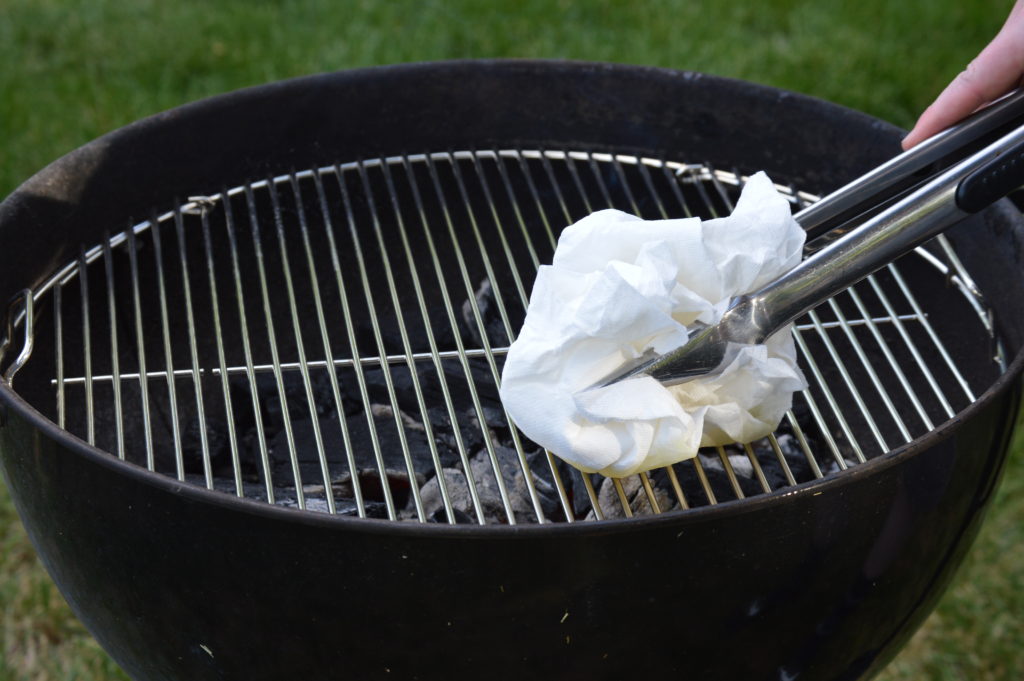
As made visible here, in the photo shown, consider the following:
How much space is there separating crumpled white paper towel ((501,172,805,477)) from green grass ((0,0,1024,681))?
1753 millimetres

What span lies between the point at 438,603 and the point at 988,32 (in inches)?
106

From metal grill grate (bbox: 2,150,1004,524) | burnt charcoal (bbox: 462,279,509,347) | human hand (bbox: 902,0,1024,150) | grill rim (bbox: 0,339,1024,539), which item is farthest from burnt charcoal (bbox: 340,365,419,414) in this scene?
human hand (bbox: 902,0,1024,150)

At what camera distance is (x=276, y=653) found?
2.94 feet

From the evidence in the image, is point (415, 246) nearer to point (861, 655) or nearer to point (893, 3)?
point (861, 655)

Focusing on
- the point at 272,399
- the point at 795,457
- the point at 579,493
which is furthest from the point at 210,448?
the point at 795,457

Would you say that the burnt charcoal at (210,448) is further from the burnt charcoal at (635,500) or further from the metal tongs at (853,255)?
the metal tongs at (853,255)

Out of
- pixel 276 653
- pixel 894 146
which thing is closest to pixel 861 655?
pixel 276 653

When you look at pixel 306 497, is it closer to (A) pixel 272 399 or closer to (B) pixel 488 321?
(A) pixel 272 399

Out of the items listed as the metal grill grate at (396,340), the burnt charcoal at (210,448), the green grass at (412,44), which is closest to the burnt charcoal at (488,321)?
the metal grill grate at (396,340)

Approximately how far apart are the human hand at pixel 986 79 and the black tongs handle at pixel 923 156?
2cm

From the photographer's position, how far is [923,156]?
108cm

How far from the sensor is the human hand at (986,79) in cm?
109

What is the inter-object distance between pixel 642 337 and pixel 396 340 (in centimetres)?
54

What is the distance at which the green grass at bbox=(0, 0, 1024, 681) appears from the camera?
2559 mm
